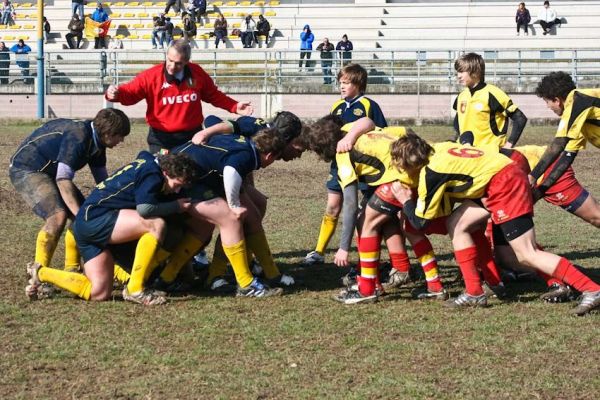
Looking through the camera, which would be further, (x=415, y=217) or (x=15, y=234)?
(x=15, y=234)

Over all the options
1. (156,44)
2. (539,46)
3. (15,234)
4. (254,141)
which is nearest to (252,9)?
(156,44)

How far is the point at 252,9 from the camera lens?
34.9m

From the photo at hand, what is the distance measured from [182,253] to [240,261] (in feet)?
1.73

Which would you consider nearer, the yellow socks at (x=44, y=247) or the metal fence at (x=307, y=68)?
the yellow socks at (x=44, y=247)

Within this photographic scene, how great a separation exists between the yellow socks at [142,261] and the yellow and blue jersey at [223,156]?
67 centimetres

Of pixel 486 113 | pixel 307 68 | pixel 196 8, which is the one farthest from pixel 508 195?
pixel 196 8

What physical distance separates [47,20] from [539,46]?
58.6 feet

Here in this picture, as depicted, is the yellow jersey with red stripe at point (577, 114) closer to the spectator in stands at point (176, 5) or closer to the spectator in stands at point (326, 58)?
the spectator in stands at point (326, 58)

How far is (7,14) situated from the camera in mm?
36125

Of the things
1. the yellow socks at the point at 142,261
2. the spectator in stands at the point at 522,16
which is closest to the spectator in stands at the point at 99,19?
the spectator in stands at the point at 522,16

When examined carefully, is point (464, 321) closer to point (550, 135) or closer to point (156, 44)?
point (550, 135)

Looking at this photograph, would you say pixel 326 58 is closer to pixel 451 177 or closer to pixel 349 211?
pixel 349 211

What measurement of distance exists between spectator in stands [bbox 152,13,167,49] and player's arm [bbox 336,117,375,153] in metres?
26.1

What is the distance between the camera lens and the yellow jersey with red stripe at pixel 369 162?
7293 millimetres
